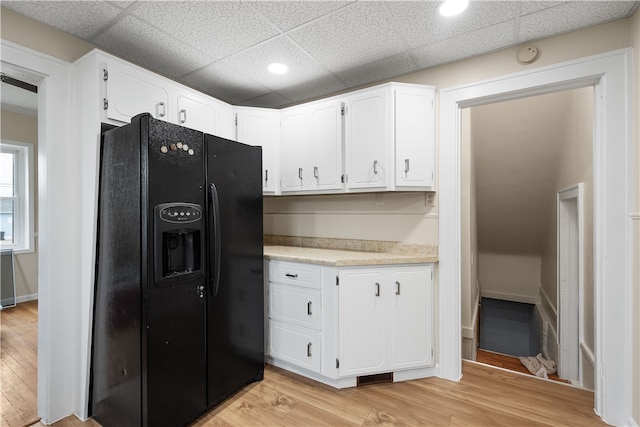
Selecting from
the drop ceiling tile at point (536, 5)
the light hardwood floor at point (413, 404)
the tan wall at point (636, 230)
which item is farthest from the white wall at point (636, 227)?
the drop ceiling tile at point (536, 5)

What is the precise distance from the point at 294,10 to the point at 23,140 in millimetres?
4722

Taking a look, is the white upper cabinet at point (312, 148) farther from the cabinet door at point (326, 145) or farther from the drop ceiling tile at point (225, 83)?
the drop ceiling tile at point (225, 83)

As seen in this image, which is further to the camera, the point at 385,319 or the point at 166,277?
the point at 385,319

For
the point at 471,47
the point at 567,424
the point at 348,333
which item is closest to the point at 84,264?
the point at 348,333

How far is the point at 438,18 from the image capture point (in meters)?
1.80

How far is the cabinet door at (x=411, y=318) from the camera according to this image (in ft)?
7.41

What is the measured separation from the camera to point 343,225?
113 inches

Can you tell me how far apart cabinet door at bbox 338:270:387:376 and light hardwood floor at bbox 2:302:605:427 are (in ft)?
0.67

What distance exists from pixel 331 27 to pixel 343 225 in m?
1.65

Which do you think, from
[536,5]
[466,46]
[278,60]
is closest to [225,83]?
[278,60]

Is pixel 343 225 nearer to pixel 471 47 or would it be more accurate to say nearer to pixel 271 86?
pixel 271 86

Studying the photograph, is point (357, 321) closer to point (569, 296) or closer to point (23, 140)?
point (569, 296)

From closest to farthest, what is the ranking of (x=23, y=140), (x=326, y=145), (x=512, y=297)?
(x=326, y=145) → (x=23, y=140) → (x=512, y=297)

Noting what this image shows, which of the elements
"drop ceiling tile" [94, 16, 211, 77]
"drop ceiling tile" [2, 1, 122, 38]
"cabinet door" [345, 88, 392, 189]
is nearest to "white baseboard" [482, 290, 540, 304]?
"cabinet door" [345, 88, 392, 189]
